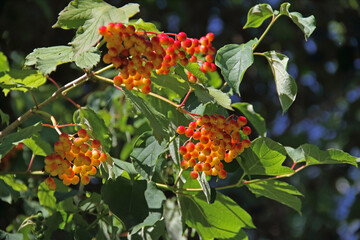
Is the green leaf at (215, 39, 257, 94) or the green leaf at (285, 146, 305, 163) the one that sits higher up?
the green leaf at (215, 39, 257, 94)

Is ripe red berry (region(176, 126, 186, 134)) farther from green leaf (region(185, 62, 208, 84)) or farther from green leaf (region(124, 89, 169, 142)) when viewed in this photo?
green leaf (region(185, 62, 208, 84))

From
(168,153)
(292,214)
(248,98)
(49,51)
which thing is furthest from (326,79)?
(49,51)

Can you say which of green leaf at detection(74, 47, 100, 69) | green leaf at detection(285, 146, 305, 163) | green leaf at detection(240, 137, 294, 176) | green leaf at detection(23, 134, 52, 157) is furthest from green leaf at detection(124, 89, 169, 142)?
green leaf at detection(23, 134, 52, 157)

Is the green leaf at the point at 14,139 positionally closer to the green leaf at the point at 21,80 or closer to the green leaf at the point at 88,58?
the green leaf at the point at 21,80

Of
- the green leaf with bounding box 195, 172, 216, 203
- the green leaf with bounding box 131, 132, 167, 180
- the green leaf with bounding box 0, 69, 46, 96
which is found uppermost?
the green leaf with bounding box 0, 69, 46, 96

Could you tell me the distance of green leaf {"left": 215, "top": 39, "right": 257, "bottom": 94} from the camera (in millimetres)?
1298

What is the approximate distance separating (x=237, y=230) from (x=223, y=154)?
0.36 meters

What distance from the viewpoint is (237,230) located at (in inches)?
62.6

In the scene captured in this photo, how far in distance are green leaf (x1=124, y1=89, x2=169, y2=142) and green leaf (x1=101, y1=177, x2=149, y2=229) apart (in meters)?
0.23

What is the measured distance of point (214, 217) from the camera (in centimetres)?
157

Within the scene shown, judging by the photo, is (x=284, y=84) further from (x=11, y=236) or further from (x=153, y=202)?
(x=11, y=236)

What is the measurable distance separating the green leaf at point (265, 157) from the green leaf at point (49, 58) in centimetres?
60

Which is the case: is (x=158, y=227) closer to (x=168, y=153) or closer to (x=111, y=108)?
(x=168, y=153)

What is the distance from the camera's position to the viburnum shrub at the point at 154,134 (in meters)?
1.26
